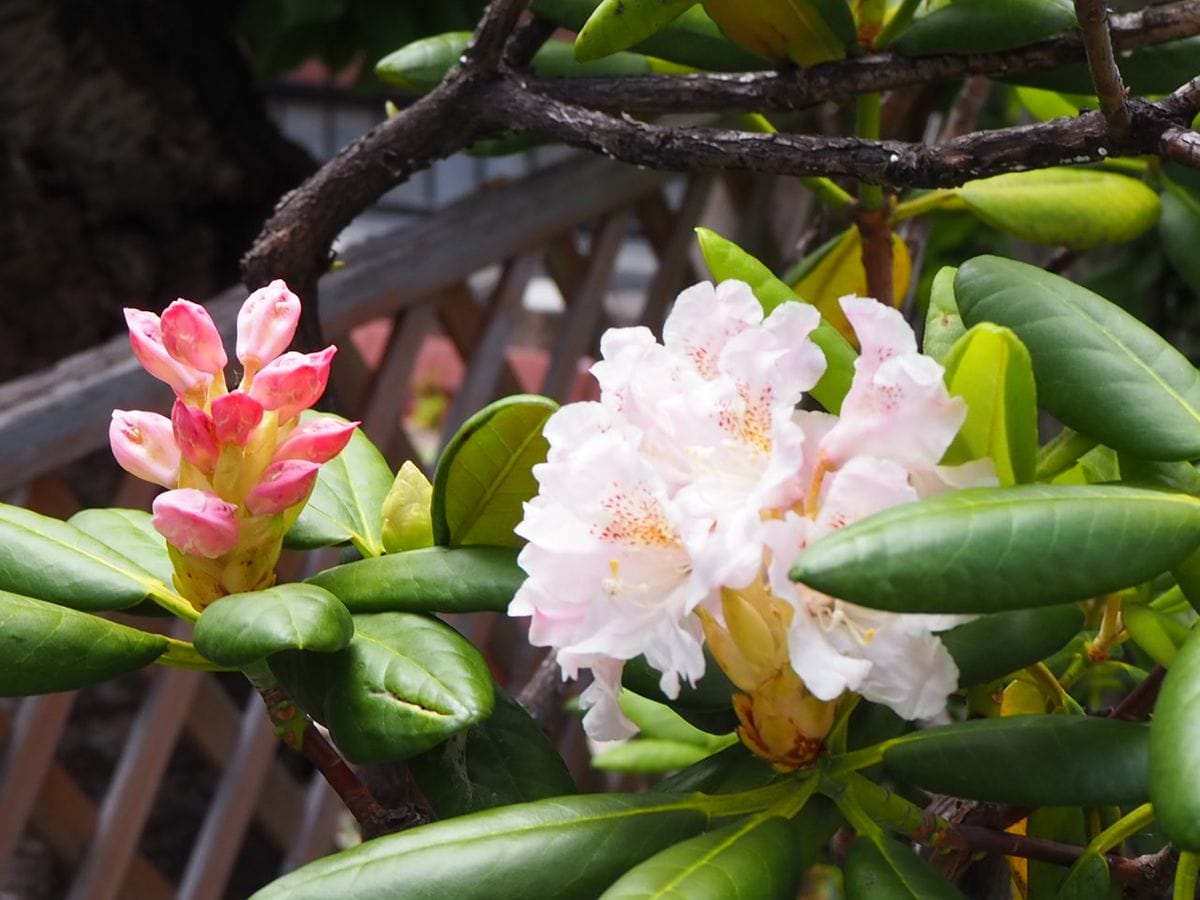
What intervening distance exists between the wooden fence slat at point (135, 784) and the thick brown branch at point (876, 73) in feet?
3.47

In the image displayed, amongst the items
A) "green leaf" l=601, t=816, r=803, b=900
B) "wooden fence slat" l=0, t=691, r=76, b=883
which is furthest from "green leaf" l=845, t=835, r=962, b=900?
"wooden fence slat" l=0, t=691, r=76, b=883

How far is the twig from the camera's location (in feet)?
1.53

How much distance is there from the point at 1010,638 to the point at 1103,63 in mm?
209

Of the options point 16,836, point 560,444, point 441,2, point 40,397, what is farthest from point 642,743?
point 441,2

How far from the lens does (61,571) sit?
51cm

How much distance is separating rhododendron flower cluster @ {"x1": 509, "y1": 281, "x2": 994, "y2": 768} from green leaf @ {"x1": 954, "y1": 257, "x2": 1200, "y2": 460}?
0.22ft

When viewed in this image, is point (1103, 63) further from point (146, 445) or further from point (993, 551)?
point (146, 445)

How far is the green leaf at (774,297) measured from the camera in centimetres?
46

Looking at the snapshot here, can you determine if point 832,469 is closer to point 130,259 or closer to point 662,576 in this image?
point 662,576

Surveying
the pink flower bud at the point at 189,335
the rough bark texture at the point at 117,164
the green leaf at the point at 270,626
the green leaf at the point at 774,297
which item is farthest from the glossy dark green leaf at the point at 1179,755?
the rough bark texture at the point at 117,164

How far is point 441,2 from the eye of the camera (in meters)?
1.66

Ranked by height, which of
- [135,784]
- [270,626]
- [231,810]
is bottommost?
[231,810]

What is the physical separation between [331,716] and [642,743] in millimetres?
537

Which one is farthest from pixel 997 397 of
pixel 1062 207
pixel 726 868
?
pixel 1062 207
